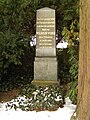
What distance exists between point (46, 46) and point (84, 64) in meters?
4.44

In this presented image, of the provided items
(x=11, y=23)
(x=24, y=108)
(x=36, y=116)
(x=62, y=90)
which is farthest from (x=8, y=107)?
(x=11, y=23)

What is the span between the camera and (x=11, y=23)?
35.4 ft

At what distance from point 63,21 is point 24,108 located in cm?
426

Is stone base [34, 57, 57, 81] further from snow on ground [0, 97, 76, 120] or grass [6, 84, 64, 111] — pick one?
snow on ground [0, 97, 76, 120]

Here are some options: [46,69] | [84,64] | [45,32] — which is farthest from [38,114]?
[45,32]

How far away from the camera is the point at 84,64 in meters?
5.12

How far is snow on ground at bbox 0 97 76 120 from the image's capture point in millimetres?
6812

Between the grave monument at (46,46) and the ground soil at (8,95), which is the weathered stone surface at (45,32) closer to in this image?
the grave monument at (46,46)

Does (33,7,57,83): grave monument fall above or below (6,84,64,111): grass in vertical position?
above

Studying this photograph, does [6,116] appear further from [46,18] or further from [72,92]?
[46,18]

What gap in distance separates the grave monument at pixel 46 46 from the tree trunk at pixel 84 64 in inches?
161

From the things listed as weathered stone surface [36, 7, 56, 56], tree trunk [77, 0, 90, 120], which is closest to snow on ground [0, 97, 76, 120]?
tree trunk [77, 0, 90, 120]

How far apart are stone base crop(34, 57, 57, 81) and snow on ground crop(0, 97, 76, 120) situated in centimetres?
194

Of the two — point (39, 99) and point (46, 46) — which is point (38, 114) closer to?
point (39, 99)
